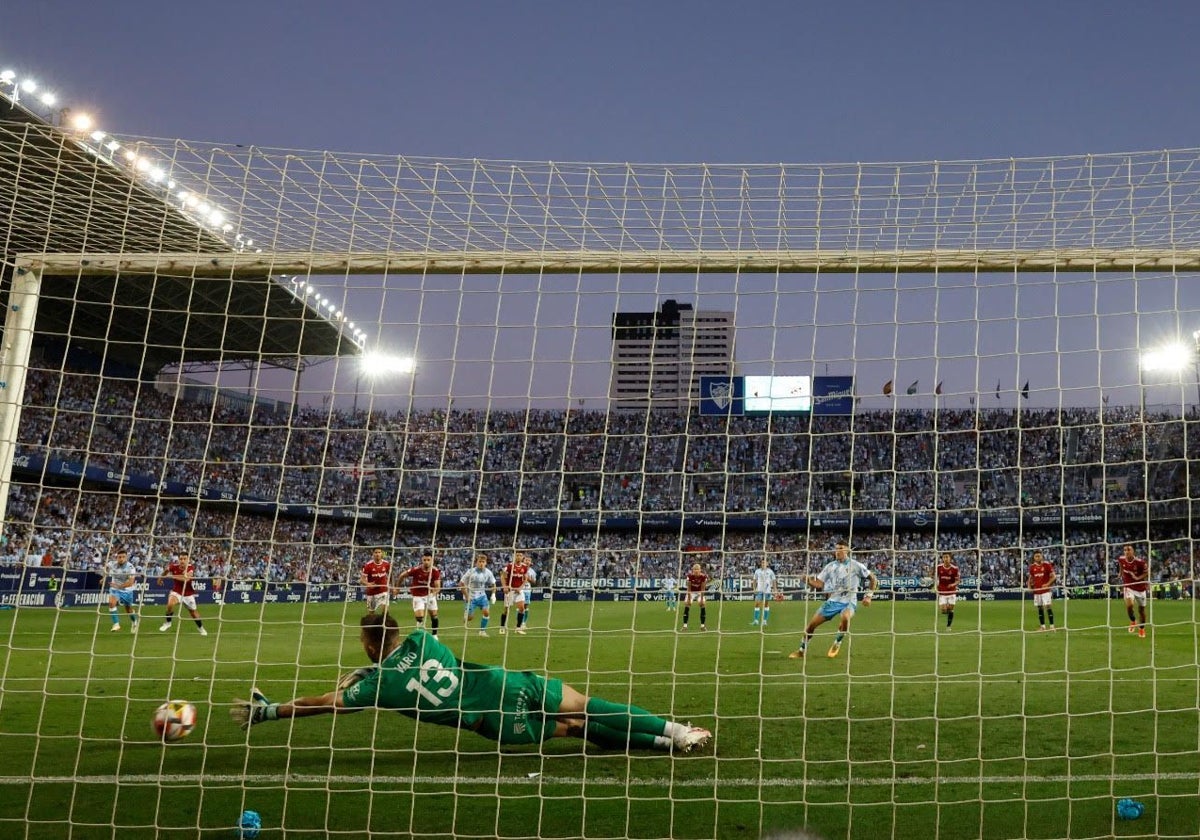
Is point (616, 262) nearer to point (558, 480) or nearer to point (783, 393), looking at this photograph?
point (783, 393)

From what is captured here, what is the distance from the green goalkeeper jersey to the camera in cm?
617

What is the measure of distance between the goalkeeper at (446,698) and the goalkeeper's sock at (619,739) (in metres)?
0.02

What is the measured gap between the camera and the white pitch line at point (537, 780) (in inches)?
246

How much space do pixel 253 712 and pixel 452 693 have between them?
1326mm

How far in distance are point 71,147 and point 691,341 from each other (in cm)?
516

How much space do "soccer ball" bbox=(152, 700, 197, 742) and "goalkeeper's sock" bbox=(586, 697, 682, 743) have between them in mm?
2980

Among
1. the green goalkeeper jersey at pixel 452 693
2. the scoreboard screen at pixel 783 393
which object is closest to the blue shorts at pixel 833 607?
the scoreboard screen at pixel 783 393

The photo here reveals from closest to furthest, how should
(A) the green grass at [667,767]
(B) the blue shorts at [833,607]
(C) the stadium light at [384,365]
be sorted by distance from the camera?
(A) the green grass at [667,767]
(C) the stadium light at [384,365]
(B) the blue shorts at [833,607]

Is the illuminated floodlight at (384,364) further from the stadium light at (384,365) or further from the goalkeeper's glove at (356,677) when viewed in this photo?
the goalkeeper's glove at (356,677)

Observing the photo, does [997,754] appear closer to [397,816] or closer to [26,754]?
[397,816]

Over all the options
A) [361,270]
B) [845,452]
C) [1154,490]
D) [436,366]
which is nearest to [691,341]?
[436,366]

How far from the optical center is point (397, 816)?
18.9 feet

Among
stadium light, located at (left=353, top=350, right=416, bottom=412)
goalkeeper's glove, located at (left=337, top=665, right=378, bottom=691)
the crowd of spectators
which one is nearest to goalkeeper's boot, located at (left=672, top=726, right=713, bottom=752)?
goalkeeper's glove, located at (left=337, top=665, right=378, bottom=691)

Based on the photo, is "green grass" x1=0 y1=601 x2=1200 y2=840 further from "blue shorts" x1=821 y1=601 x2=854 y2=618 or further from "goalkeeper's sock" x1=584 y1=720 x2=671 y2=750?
"blue shorts" x1=821 y1=601 x2=854 y2=618
